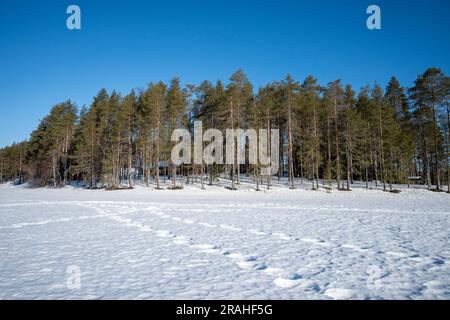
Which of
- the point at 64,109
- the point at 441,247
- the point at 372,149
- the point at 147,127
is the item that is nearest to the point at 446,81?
the point at 372,149

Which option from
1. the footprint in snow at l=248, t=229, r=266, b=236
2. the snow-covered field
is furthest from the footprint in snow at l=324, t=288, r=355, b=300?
the footprint in snow at l=248, t=229, r=266, b=236

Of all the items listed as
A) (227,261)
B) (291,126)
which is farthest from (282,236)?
(291,126)

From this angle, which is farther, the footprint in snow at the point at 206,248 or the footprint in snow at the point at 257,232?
the footprint in snow at the point at 257,232

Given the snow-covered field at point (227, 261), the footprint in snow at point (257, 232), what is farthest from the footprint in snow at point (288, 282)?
the footprint in snow at point (257, 232)

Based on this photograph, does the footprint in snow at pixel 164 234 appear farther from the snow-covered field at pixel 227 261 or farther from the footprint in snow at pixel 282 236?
the footprint in snow at pixel 282 236

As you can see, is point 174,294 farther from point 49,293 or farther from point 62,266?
point 62,266

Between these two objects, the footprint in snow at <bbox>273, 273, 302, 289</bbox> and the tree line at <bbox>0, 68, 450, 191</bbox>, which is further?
the tree line at <bbox>0, 68, 450, 191</bbox>

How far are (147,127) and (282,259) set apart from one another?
105 ft

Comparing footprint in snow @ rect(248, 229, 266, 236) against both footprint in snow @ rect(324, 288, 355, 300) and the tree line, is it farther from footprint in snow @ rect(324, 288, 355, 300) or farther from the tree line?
the tree line

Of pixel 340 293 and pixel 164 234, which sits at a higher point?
pixel 340 293

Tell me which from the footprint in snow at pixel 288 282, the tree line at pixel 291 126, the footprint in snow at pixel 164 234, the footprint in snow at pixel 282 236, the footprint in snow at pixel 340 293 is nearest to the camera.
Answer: the footprint in snow at pixel 340 293

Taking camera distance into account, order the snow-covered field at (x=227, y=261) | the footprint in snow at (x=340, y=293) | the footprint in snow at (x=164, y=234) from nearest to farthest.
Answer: the footprint in snow at (x=340, y=293) < the snow-covered field at (x=227, y=261) < the footprint in snow at (x=164, y=234)

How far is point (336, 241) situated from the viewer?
6.91 m

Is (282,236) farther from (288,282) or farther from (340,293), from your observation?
(340,293)
